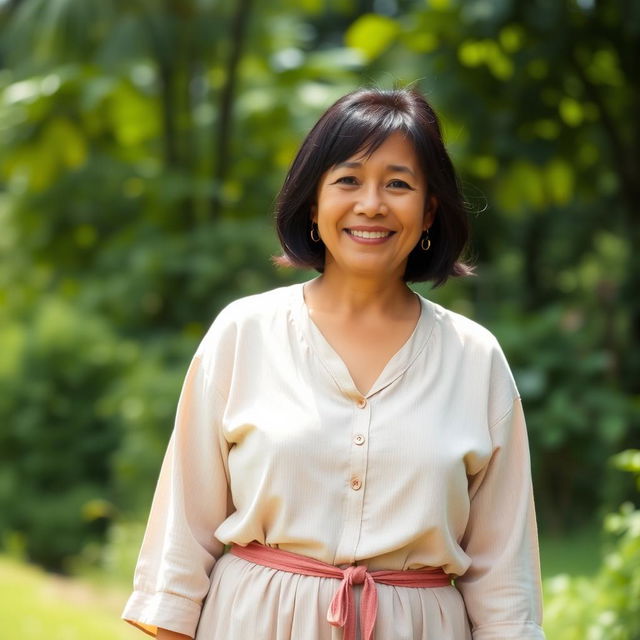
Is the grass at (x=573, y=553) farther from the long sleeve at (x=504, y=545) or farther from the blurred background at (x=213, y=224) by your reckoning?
the long sleeve at (x=504, y=545)

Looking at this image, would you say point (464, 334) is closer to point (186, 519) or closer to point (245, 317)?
point (245, 317)

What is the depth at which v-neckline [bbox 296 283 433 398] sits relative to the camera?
2236 millimetres

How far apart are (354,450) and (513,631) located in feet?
1.56

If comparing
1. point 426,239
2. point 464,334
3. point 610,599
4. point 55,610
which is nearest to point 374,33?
point 55,610

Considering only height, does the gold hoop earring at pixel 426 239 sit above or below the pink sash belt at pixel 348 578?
above

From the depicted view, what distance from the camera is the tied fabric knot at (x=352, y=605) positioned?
7.07 ft

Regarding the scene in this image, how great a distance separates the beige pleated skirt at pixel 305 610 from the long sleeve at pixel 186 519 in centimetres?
8

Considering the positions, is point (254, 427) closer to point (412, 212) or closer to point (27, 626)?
point (412, 212)

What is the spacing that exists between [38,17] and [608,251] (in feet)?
15.6

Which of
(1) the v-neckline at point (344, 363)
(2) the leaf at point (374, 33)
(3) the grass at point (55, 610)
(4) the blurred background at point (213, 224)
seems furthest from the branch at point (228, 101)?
(1) the v-neckline at point (344, 363)

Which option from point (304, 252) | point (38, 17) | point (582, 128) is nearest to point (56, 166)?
point (38, 17)

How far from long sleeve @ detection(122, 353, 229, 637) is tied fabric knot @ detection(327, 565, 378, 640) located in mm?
301

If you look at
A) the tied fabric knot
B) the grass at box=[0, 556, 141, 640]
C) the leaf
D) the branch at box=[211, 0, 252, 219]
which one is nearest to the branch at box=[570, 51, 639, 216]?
the leaf

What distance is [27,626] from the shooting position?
5.29 m
